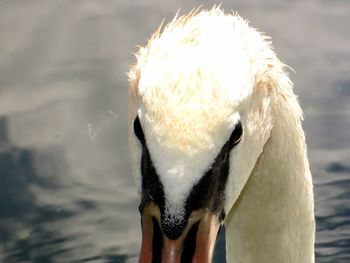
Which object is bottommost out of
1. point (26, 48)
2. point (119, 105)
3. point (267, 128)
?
point (267, 128)

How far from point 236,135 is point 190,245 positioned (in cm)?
41

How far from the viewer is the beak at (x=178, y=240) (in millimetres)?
2977

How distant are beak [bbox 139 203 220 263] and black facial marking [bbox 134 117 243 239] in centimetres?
3

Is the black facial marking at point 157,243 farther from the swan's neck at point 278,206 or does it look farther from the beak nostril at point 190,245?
the swan's neck at point 278,206

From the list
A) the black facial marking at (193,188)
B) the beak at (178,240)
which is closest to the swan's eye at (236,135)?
the black facial marking at (193,188)

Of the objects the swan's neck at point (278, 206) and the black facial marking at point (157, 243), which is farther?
the swan's neck at point (278, 206)

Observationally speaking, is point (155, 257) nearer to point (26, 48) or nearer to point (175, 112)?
point (175, 112)

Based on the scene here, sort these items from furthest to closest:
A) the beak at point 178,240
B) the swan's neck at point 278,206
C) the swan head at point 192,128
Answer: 1. the swan's neck at point 278,206
2. the beak at point 178,240
3. the swan head at point 192,128

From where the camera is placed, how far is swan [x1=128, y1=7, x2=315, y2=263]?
285 centimetres

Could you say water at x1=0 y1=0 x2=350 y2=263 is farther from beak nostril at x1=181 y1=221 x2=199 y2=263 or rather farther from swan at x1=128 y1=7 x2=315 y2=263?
beak nostril at x1=181 y1=221 x2=199 y2=263

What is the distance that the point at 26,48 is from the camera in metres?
9.91

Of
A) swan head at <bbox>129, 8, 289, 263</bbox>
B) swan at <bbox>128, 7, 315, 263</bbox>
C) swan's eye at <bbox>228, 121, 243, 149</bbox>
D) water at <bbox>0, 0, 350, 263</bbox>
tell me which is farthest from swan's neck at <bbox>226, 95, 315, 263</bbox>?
water at <bbox>0, 0, 350, 263</bbox>

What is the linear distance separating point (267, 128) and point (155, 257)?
753mm

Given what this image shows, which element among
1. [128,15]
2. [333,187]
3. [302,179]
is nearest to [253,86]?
[302,179]
